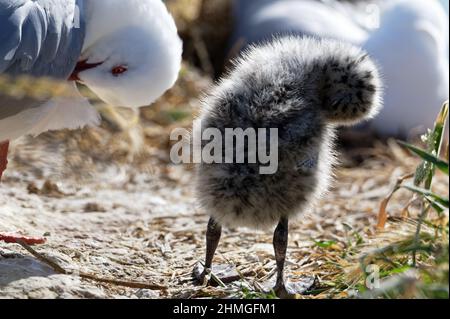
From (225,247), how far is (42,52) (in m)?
1.13

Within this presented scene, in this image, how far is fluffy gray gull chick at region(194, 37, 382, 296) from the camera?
2729 millimetres

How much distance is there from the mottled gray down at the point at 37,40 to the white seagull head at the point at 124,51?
3.9 inches

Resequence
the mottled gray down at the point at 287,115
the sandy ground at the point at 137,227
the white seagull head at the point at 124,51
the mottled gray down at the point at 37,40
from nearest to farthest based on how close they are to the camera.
Answer: the mottled gray down at the point at 287,115 < the sandy ground at the point at 137,227 < the mottled gray down at the point at 37,40 < the white seagull head at the point at 124,51

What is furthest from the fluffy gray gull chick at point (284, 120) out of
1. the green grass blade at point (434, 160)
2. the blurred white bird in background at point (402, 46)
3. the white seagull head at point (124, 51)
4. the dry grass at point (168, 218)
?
the blurred white bird in background at point (402, 46)

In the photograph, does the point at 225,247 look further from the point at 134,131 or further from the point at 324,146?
the point at 134,131

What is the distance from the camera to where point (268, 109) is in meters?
2.78

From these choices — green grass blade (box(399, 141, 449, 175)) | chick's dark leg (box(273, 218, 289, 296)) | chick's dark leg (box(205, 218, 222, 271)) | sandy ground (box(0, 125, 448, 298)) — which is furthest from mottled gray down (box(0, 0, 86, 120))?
green grass blade (box(399, 141, 449, 175))

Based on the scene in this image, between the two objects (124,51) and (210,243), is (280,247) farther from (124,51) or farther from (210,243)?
(124,51)

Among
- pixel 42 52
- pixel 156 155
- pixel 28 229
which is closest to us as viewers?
pixel 42 52

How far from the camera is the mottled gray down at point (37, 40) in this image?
3.18 metres

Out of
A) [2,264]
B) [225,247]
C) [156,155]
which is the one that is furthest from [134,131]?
[2,264]

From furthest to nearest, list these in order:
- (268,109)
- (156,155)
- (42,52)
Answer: (156,155) → (42,52) → (268,109)

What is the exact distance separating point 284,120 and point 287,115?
0.7 inches

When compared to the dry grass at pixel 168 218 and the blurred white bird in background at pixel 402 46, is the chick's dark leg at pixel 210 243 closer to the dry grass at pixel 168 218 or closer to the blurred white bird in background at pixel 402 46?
the dry grass at pixel 168 218
